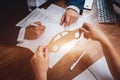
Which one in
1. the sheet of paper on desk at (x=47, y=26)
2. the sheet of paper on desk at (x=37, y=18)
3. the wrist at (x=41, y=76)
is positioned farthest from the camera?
the sheet of paper on desk at (x=37, y=18)

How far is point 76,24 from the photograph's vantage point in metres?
Result: 1.27

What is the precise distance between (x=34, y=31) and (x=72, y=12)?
0.25 m

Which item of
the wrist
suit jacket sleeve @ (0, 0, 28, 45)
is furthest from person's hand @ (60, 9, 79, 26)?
the wrist

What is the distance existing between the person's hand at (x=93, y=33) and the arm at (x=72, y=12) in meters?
0.14

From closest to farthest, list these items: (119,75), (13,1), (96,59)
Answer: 1. (119,75)
2. (96,59)
3. (13,1)

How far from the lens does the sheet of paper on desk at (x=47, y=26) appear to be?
46.5 inches

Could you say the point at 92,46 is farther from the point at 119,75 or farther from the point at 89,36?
the point at 119,75

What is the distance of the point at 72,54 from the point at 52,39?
13 centimetres

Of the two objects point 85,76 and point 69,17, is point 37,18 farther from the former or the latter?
point 85,76

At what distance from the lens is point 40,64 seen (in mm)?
1053

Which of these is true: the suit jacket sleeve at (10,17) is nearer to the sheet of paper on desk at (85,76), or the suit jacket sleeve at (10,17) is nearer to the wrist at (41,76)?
the wrist at (41,76)

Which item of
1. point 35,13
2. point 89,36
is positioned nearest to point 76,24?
point 89,36

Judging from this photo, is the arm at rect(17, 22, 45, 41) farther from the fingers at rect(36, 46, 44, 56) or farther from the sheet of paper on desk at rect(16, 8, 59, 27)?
the fingers at rect(36, 46, 44, 56)

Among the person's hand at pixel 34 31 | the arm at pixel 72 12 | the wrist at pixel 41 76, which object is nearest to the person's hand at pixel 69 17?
the arm at pixel 72 12
